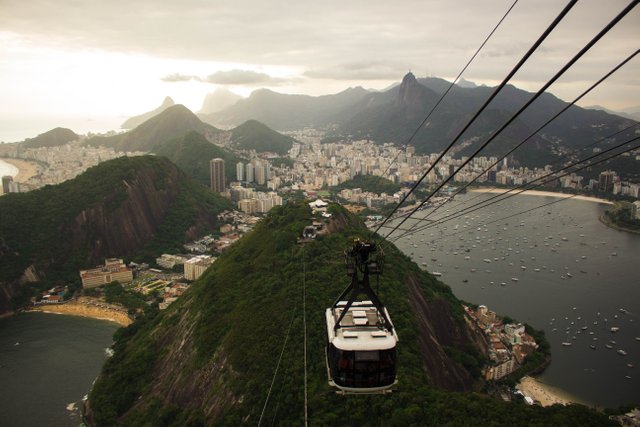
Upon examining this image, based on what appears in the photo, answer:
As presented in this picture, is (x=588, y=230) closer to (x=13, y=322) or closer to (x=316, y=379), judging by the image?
(x=316, y=379)

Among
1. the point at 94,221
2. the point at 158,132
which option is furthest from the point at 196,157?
the point at 158,132

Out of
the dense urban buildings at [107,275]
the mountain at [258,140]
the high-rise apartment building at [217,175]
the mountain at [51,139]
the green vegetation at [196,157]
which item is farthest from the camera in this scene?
the mountain at [51,139]

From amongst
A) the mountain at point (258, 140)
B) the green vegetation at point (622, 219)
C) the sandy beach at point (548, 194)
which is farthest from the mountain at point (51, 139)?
the green vegetation at point (622, 219)

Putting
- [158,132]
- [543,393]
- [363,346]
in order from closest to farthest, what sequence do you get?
[363,346], [543,393], [158,132]

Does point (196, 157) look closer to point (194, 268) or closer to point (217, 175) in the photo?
point (217, 175)

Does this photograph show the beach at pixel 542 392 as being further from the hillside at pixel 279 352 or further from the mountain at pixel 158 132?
the mountain at pixel 158 132
